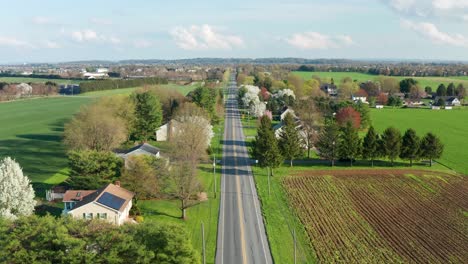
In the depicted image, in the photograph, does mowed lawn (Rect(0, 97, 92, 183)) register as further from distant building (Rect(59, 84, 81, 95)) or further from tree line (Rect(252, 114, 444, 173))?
tree line (Rect(252, 114, 444, 173))

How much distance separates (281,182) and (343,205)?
10292mm

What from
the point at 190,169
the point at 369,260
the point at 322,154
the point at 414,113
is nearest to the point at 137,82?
the point at 414,113

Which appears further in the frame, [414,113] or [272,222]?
[414,113]

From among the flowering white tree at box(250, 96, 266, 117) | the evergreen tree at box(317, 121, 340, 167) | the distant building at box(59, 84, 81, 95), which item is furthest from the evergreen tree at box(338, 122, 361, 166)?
the distant building at box(59, 84, 81, 95)

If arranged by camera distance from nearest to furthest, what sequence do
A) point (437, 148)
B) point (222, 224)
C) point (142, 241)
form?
point (142, 241), point (222, 224), point (437, 148)

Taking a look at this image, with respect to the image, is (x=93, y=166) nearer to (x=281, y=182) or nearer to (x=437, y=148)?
(x=281, y=182)

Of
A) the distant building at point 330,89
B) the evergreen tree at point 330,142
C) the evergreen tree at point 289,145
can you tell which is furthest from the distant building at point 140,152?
the distant building at point 330,89

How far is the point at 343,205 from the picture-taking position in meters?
44.3

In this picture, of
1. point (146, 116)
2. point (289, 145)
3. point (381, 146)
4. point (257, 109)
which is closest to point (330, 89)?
point (257, 109)

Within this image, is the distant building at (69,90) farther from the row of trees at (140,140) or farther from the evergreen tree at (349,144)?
the evergreen tree at (349,144)

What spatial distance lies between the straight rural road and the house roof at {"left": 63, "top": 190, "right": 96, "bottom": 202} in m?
14.1

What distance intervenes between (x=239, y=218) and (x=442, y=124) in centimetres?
7783

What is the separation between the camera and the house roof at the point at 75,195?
40531 millimetres

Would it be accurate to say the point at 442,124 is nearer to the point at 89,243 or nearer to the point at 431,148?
the point at 431,148
